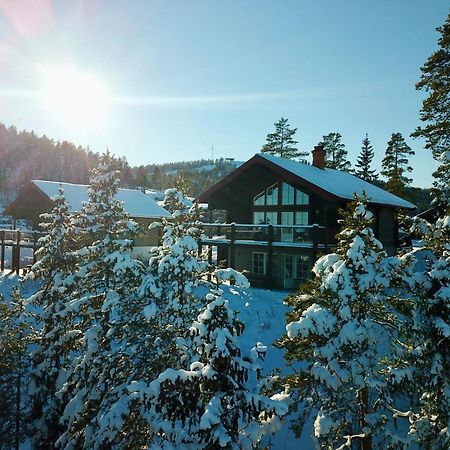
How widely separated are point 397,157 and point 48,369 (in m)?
42.0

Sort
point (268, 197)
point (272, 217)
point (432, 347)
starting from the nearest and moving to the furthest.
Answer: point (432, 347), point (272, 217), point (268, 197)

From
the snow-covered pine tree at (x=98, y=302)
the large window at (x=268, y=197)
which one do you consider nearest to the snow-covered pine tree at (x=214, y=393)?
the snow-covered pine tree at (x=98, y=302)

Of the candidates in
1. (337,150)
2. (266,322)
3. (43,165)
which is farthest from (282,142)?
(43,165)

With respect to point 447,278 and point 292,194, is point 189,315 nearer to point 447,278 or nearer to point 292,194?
point 447,278

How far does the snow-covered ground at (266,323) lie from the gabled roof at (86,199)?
35.7 ft

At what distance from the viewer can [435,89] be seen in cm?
2155

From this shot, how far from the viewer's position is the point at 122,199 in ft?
93.8

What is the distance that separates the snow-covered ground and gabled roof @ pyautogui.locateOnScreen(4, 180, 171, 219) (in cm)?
1088

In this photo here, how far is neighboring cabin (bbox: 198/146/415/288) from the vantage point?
19.0 m

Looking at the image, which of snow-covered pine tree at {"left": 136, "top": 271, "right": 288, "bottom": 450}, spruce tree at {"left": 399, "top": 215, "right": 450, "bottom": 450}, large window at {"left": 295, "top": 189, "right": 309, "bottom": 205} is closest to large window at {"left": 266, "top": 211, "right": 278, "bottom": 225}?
large window at {"left": 295, "top": 189, "right": 309, "bottom": 205}

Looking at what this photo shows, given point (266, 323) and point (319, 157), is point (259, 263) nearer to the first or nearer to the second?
point (266, 323)

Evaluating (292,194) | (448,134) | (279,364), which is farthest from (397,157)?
(279,364)

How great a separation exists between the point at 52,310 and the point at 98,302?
86.9 inches

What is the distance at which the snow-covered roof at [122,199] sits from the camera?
25922 mm
